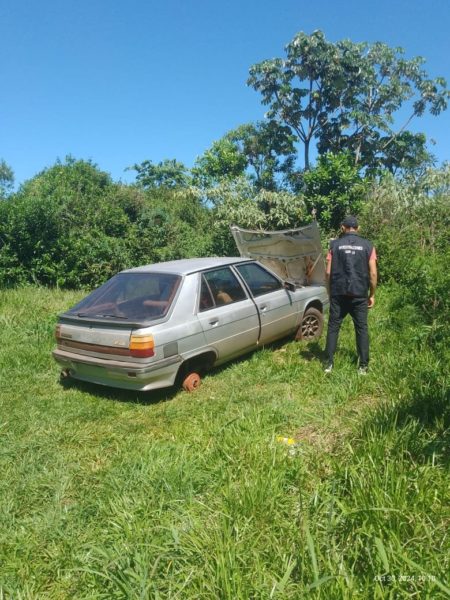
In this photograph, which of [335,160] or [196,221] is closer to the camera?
[335,160]

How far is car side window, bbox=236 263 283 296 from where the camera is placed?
5686mm

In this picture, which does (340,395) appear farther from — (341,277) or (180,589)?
(180,589)

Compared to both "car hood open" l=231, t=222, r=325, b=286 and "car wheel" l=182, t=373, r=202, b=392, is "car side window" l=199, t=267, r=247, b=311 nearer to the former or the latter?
"car wheel" l=182, t=373, r=202, b=392

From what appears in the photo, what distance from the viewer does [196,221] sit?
15.9 metres

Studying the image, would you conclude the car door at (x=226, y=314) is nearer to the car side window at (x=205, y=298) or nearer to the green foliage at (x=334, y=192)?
the car side window at (x=205, y=298)

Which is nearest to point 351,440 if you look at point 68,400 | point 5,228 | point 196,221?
point 68,400

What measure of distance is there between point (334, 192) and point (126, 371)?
440 inches

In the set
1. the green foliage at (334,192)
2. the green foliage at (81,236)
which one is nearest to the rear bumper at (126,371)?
the green foliage at (81,236)

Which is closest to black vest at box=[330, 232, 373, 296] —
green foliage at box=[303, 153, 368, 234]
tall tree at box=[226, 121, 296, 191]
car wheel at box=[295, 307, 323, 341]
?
car wheel at box=[295, 307, 323, 341]

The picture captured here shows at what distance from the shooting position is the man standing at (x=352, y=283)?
15.8ft

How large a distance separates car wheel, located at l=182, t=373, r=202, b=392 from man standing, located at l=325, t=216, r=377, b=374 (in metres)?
1.53

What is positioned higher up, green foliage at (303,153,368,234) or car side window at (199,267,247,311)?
green foliage at (303,153,368,234)

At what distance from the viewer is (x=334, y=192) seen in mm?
13562

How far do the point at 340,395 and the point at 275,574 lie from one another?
94.0 inches
